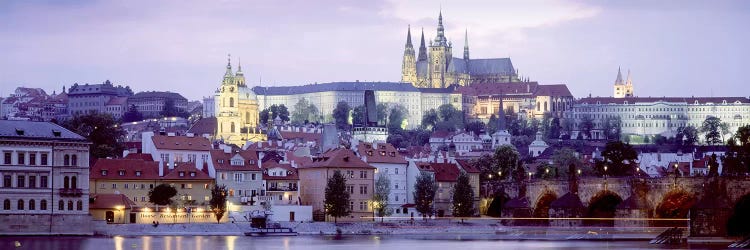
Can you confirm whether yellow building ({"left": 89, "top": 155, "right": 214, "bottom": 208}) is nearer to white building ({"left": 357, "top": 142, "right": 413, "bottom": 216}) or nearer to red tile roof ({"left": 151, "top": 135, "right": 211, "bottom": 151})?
red tile roof ({"left": 151, "top": 135, "right": 211, "bottom": 151})

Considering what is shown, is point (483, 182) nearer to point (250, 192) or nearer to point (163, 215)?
point (250, 192)

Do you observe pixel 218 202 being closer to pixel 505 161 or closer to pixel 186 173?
pixel 186 173

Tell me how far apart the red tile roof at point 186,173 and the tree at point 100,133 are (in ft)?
66.9

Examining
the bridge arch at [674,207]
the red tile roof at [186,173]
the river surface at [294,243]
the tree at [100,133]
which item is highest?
the tree at [100,133]

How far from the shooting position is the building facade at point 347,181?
98562 millimetres

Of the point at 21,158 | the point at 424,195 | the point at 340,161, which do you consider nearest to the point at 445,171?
the point at 424,195

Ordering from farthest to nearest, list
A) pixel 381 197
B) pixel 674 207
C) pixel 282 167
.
→ 1. pixel 282 167
2. pixel 381 197
3. pixel 674 207

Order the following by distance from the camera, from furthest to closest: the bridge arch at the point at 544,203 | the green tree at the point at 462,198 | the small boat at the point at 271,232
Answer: the bridge arch at the point at 544,203 → the green tree at the point at 462,198 → the small boat at the point at 271,232

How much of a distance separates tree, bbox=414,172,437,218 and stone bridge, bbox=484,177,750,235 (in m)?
6.33

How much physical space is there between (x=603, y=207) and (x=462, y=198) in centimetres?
935

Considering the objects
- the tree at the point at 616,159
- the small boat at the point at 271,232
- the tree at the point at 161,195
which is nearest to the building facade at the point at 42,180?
the tree at the point at 161,195

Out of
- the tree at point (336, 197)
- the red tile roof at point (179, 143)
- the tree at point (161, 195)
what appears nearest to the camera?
the tree at point (161, 195)

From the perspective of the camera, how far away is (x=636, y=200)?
96375mm

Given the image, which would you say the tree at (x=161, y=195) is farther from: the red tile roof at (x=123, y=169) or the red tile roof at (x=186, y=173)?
the red tile roof at (x=186, y=173)
